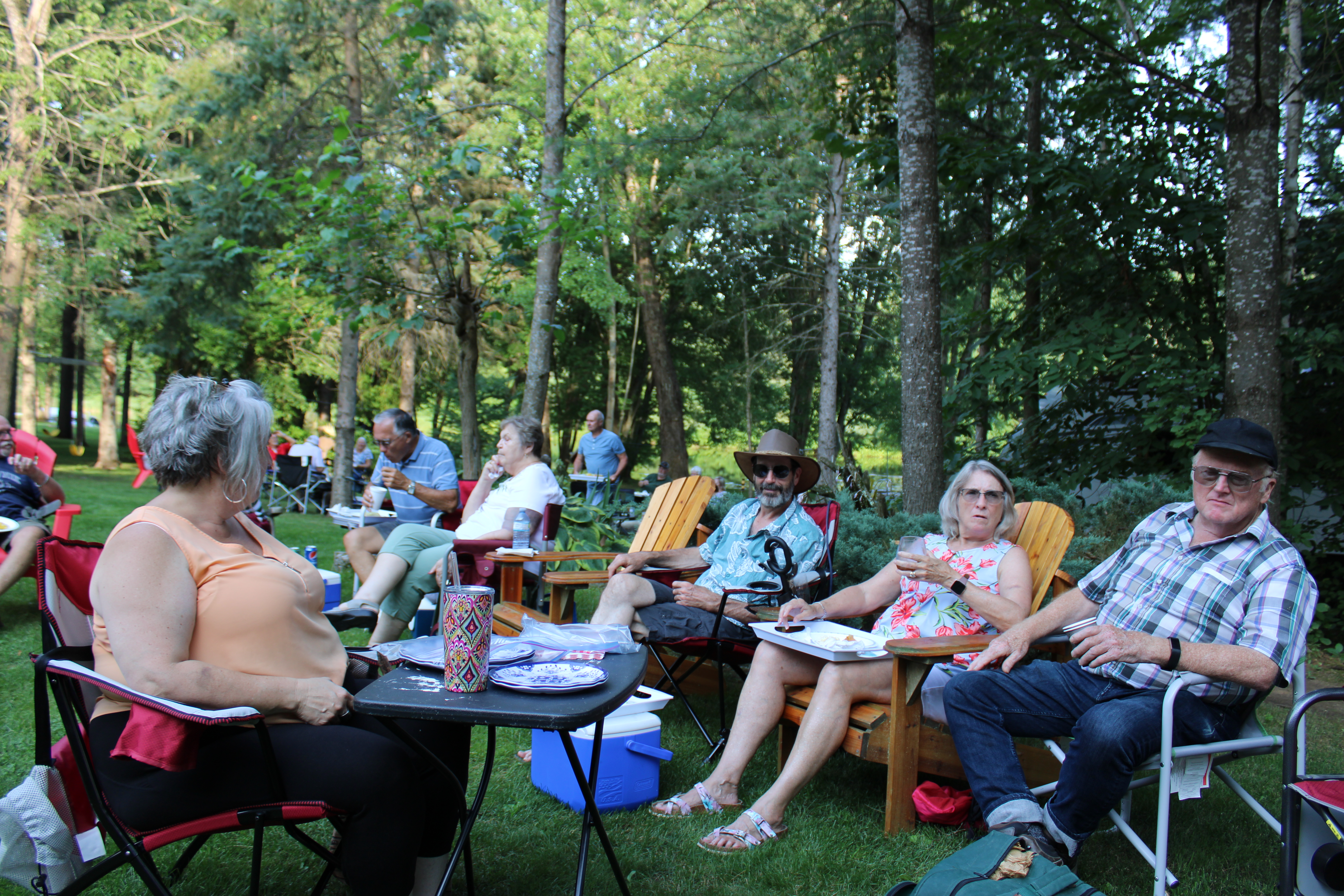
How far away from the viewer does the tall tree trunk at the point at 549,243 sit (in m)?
5.59

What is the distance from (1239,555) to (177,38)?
50.2ft

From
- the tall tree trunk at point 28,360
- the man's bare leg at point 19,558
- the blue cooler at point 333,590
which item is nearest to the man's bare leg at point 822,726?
the blue cooler at point 333,590

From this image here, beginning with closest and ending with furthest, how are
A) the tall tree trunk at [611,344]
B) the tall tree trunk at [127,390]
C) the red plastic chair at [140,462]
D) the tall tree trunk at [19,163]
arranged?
the red plastic chair at [140,462]
the tall tree trunk at [19,163]
the tall tree trunk at [611,344]
the tall tree trunk at [127,390]

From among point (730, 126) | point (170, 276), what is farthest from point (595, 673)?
point (730, 126)

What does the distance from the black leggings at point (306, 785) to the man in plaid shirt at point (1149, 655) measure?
1425mm

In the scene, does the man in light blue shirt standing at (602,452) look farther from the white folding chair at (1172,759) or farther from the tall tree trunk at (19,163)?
the tall tree trunk at (19,163)

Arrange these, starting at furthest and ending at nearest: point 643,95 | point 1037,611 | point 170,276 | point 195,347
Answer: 1. point 643,95
2. point 195,347
3. point 170,276
4. point 1037,611

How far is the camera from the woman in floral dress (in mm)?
2541

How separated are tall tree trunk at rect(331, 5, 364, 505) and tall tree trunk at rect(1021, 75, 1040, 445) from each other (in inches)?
213

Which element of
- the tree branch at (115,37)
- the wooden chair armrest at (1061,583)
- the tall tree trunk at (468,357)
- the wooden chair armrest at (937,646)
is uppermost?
the tree branch at (115,37)

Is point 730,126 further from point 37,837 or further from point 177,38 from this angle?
point 37,837

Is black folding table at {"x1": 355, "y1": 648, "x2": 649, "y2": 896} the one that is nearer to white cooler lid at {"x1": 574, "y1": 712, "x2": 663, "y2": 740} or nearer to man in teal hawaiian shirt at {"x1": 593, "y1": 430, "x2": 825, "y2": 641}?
white cooler lid at {"x1": 574, "y1": 712, "x2": 663, "y2": 740}

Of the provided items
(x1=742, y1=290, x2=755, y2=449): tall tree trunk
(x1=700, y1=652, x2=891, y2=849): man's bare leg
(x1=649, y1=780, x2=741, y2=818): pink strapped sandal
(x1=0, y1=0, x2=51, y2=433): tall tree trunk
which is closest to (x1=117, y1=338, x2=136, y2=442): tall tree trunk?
(x1=0, y1=0, x2=51, y2=433): tall tree trunk

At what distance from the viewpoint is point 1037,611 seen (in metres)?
2.73
